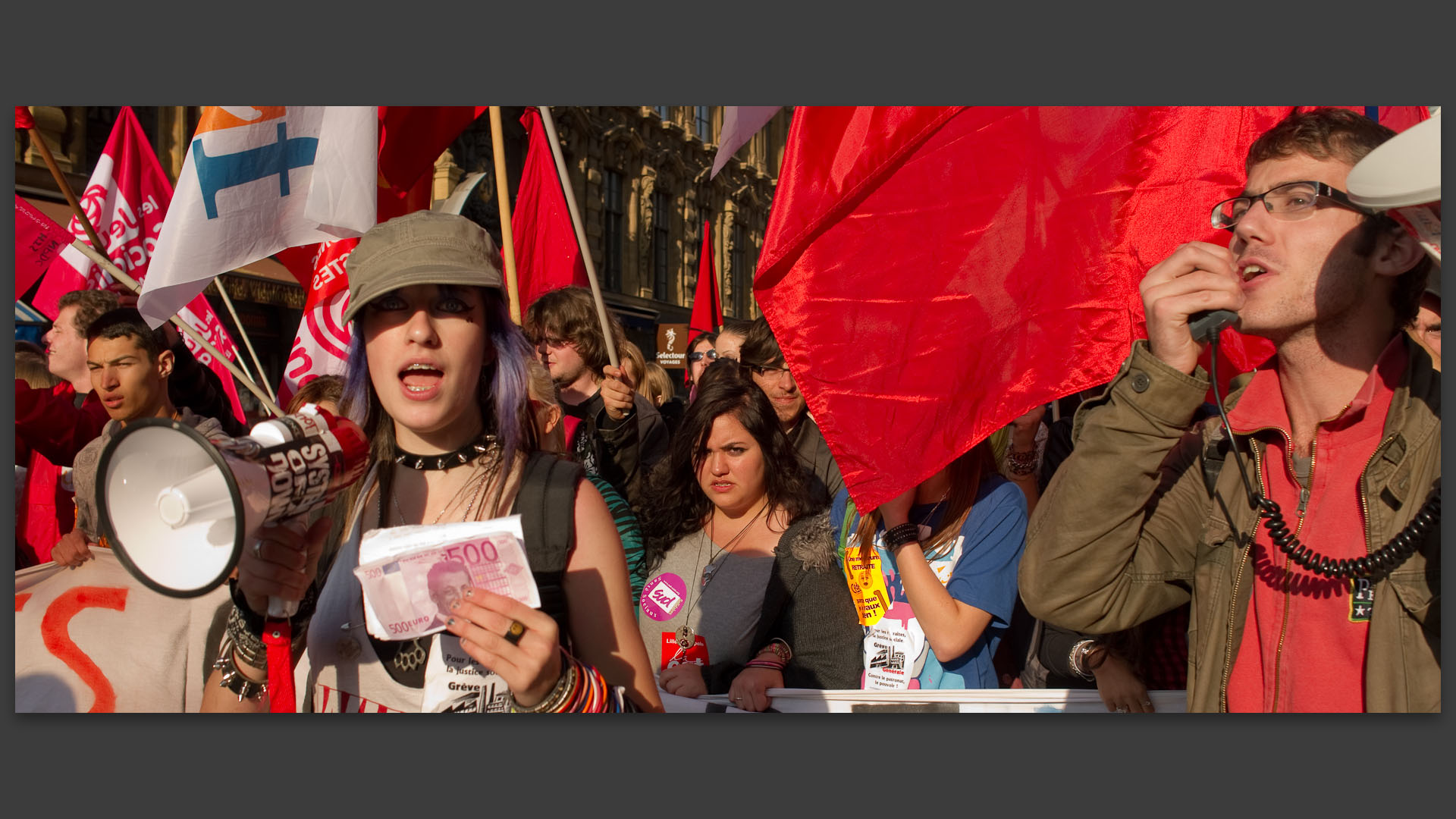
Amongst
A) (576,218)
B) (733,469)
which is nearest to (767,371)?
(733,469)

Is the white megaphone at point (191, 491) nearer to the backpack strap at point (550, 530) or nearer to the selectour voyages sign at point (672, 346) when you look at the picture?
the backpack strap at point (550, 530)

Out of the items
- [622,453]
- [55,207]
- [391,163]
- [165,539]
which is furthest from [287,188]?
[55,207]

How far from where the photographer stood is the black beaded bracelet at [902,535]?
9.29ft

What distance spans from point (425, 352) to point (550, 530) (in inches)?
16.0

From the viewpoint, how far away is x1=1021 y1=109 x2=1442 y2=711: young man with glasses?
191cm

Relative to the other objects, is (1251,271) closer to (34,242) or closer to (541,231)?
(541,231)

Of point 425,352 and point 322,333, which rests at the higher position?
point 322,333

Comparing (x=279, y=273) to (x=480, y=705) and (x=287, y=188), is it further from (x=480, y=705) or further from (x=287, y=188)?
(x=480, y=705)

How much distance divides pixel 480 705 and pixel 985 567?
1.48m

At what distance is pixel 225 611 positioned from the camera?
8.96 feet

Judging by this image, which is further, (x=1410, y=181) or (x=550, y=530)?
(x=550, y=530)

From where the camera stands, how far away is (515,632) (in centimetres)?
174

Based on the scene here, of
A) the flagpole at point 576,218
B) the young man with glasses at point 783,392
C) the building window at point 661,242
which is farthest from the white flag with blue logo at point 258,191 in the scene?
the building window at point 661,242

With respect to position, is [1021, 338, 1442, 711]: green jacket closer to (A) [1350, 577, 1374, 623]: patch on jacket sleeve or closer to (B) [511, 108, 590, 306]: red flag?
(A) [1350, 577, 1374, 623]: patch on jacket sleeve
